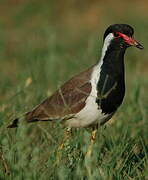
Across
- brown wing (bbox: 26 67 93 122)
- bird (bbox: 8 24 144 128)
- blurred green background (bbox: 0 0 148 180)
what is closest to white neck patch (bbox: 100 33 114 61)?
bird (bbox: 8 24 144 128)

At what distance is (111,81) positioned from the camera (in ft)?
16.3

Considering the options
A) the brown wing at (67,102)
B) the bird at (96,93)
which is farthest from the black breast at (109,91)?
the brown wing at (67,102)

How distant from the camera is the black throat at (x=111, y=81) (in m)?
4.87

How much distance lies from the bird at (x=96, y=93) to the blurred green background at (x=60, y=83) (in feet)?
0.37

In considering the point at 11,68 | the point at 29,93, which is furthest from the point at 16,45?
the point at 29,93

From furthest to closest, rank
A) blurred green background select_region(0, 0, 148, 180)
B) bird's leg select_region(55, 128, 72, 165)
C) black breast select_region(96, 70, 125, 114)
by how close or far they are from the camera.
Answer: black breast select_region(96, 70, 125, 114) < bird's leg select_region(55, 128, 72, 165) < blurred green background select_region(0, 0, 148, 180)

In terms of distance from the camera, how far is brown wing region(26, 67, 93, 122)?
16.3 ft

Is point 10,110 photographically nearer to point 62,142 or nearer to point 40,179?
point 62,142

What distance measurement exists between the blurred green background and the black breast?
197 millimetres

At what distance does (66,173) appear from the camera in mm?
3873

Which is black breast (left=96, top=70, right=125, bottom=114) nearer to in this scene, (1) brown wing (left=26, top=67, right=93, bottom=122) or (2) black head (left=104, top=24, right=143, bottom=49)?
(1) brown wing (left=26, top=67, right=93, bottom=122)

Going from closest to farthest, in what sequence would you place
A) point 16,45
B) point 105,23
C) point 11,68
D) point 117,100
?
point 117,100 → point 11,68 → point 16,45 → point 105,23

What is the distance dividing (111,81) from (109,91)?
0.52ft

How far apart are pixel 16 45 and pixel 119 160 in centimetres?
561
